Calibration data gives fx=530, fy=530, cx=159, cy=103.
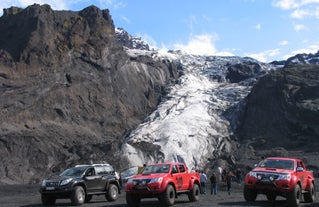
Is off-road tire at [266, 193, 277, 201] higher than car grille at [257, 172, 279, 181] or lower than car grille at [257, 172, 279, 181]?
lower

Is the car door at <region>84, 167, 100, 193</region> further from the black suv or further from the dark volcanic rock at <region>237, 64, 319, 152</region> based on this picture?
the dark volcanic rock at <region>237, 64, 319, 152</region>

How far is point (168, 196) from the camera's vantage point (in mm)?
20328

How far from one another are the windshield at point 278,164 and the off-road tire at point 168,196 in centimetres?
390

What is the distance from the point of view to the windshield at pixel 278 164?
21.1m

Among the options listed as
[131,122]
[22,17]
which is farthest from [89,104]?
[22,17]

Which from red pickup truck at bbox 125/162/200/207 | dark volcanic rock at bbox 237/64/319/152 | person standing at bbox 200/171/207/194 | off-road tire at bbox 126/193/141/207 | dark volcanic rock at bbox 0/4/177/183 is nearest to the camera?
red pickup truck at bbox 125/162/200/207

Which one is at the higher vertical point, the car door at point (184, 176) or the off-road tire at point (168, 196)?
the car door at point (184, 176)

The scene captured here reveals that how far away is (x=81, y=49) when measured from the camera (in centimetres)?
10106

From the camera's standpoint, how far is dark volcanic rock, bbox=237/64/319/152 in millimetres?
83438

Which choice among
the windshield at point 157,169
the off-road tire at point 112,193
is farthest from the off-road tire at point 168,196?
the off-road tire at point 112,193

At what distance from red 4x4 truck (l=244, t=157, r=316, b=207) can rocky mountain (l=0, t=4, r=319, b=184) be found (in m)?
46.3

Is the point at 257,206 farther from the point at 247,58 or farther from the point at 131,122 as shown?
the point at 247,58

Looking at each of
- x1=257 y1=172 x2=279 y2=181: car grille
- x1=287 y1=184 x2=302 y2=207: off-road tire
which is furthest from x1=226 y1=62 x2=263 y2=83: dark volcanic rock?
x1=287 y1=184 x2=302 y2=207: off-road tire

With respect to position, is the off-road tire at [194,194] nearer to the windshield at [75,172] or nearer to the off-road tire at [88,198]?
the off-road tire at [88,198]
